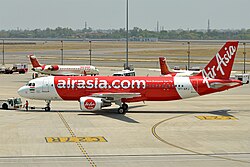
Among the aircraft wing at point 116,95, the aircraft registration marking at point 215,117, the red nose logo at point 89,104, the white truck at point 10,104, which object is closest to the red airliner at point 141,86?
the aircraft wing at point 116,95

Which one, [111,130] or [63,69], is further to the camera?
[63,69]

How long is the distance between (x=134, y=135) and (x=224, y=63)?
17242mm

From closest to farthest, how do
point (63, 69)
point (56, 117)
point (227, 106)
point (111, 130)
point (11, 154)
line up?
point (11, 154), point (111, 130), point (56, 117), point (227, 106), point (63, 69)

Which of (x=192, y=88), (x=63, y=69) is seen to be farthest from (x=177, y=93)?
(x=63, y=69)

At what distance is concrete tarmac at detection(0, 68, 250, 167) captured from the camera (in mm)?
34531

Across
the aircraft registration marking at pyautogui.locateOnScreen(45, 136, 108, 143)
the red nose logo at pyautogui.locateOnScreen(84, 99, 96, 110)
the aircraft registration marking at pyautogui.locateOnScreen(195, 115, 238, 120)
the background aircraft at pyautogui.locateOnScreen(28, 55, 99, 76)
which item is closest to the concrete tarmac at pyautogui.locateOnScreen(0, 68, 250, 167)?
the aircraft registration marking at pyautogui.locateOnScreen(195, 115, 238, 120)

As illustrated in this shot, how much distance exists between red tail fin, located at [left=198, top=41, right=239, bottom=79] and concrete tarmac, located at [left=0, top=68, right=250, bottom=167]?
4296 millimetres

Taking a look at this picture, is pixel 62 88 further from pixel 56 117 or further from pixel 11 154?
pixel 11 154

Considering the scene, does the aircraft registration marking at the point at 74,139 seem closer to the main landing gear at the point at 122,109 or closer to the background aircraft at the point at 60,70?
the main landing gear at the point at 122,109

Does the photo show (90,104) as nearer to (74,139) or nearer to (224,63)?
(74,139)

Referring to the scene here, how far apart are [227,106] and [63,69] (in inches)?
1758

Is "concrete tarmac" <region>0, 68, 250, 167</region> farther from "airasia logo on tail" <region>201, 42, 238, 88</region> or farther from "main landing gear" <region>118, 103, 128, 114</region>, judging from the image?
"airasia logo on tail" <region>201, 42, 238, 88</region>

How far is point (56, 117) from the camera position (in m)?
52.5

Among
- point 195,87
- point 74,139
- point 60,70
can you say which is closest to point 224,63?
point 195,87
